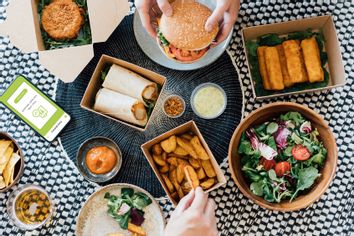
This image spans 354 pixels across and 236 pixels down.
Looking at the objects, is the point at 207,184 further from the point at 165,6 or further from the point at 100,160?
the point at 165,6

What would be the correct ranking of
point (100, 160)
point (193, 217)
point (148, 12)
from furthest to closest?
point (100, 160) < point (148, 12) < point (193, 217)

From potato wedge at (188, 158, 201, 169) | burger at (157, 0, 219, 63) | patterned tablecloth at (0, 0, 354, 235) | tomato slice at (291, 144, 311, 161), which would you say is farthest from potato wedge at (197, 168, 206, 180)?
burger at (157, 0, 219, 63)

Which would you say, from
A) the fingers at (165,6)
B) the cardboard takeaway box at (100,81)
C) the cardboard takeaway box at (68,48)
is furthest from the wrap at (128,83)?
the fingers at (165,6)

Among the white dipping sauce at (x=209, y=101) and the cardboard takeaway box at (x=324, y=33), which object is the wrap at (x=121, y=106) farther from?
the cardboard takeaway box at (x=324, y=33)

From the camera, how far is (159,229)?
7.20 feet

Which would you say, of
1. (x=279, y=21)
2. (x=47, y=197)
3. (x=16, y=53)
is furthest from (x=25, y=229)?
(x=279, y=21)

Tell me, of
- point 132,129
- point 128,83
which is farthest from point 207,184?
point 128,83

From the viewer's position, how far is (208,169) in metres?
2.19

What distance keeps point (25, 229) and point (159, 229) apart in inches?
19.3

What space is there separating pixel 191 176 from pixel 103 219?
367 millimetres

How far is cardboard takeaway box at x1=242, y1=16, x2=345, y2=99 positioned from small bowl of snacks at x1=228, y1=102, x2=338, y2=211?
0.10 m

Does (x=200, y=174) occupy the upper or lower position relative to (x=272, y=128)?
lower

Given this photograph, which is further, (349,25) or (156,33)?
(349,25)

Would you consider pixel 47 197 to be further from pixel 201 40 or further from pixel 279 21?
pixel 279 21
